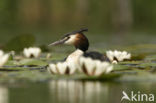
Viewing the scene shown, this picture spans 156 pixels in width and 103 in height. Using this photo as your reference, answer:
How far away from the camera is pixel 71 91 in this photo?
21.0 feet

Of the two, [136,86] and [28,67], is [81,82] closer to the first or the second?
[136,86]

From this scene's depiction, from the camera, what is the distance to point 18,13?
32906 mm

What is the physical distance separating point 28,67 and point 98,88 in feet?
7.33

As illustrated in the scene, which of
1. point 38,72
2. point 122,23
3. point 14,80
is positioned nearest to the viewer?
point 14,80

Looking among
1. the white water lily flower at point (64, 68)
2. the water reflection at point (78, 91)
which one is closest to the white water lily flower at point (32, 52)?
the white water lily flower at point (64, 68)

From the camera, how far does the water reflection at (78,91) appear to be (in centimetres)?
581

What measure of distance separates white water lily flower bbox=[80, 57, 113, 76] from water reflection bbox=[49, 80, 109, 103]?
0.14 metres

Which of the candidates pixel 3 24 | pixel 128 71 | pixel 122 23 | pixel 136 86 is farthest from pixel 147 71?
pixel 3 24

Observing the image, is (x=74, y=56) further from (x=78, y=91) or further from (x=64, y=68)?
(x=78, y=91)

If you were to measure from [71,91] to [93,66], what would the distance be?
0.60 m

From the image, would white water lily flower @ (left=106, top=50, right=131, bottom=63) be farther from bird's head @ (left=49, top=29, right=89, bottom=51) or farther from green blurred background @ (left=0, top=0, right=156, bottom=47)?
green blurred background @ (left=0, top=0, right=156, bottom=47)

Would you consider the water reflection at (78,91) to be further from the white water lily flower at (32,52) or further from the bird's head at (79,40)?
the white water lily flower at (32,52)

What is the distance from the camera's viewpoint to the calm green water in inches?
230

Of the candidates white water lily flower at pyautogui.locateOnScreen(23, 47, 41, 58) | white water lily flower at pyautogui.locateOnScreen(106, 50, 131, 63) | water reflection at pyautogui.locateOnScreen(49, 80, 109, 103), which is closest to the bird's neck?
white water lily flower at pyautogui.locateOnScreen(106, 50, 131, 63)
